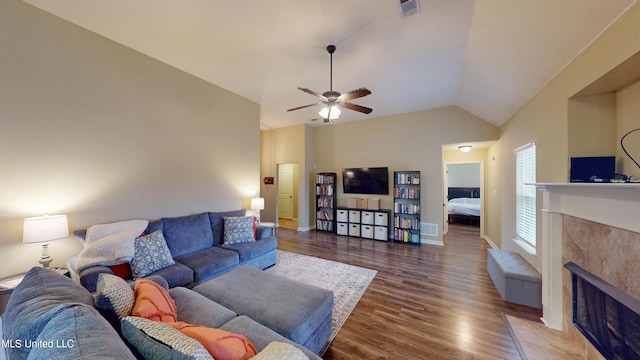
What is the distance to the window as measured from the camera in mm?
2900

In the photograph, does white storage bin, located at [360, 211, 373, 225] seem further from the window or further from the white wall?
the white wall

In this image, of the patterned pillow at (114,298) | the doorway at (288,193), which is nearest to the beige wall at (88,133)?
the patterned pillow at (114,298)

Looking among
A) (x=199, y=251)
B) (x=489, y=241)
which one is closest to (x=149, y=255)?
(x=199, y=251)

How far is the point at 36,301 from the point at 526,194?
4.78m

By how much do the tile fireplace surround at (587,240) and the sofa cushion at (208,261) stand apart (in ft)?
11.4

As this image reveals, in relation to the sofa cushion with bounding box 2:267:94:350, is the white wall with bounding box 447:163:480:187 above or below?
above

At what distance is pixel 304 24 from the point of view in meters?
2.41

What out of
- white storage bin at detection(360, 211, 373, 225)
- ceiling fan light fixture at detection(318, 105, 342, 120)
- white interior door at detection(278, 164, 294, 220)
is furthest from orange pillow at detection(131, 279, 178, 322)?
white interior door at detection(278, 164, 294, 220)

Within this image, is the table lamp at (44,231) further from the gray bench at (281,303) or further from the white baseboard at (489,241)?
the white baseboard at (489,241)

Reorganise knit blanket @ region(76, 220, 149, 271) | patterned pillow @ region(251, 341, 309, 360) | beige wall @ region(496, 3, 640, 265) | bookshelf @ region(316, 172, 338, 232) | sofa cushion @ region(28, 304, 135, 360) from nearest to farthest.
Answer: sofa cushion @ region(28, 304, 135, 360) < patterned pillow @ region(251, 341, 309, 360) < beige wall @ region(496, 3, 640, 265) < knit blanket @ region(76, 220, 149, 271) < bookshelf @ region(316, 172, 338, 232)

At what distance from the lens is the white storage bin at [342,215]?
18.2 feet

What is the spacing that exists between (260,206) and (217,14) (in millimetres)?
3022

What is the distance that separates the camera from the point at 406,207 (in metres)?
5.05

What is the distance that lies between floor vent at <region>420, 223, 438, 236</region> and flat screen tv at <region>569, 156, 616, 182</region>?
3090 mm
